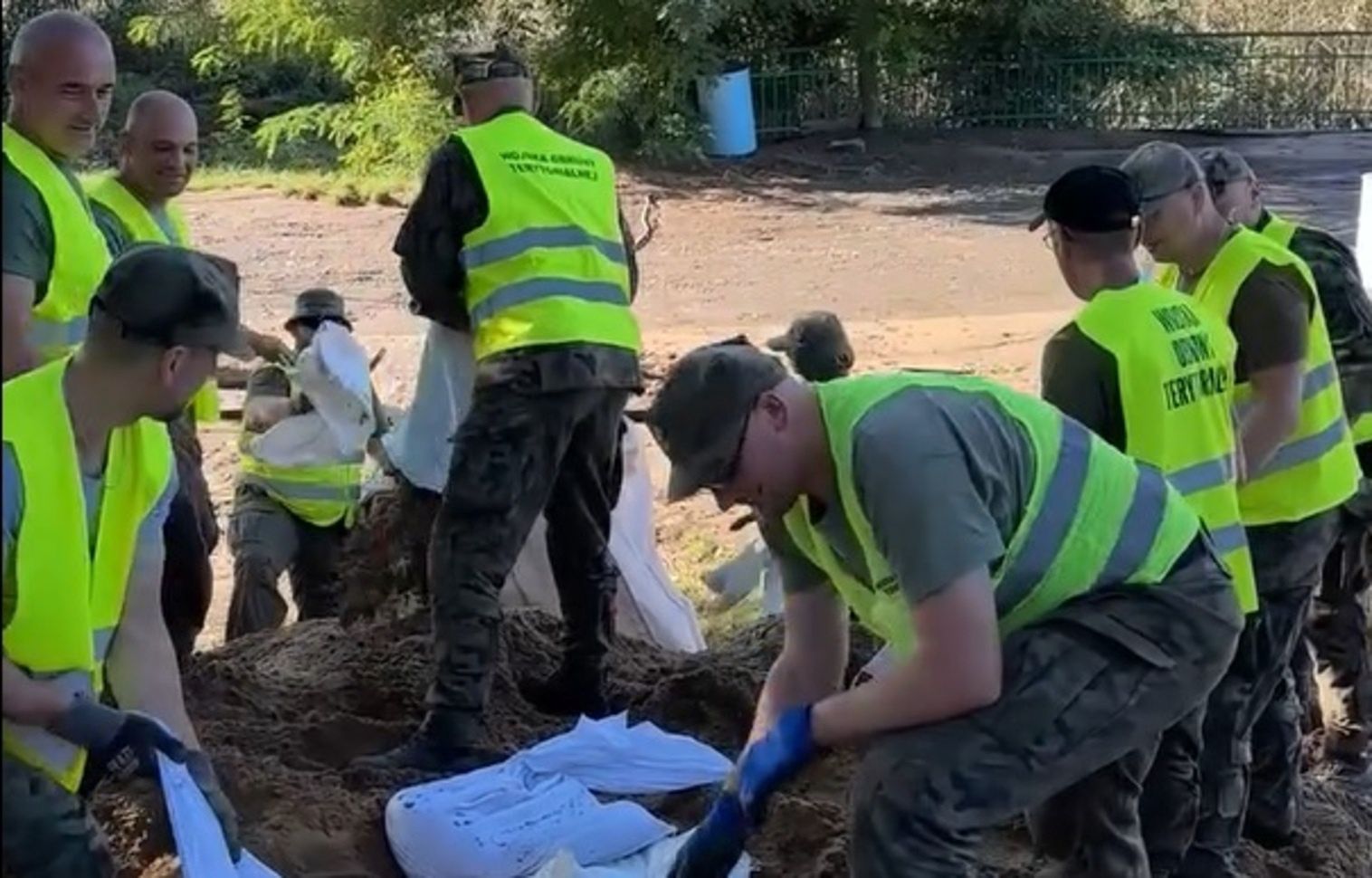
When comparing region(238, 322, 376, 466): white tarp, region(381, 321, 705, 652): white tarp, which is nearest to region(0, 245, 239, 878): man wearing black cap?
region(381, 321, 705, 652): white tarp

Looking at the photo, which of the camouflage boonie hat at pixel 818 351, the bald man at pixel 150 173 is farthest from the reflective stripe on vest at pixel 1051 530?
the bald man at pixel 150 173

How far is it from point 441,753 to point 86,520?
2165mm

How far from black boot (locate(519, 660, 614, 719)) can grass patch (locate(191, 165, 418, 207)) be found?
49.3 ft

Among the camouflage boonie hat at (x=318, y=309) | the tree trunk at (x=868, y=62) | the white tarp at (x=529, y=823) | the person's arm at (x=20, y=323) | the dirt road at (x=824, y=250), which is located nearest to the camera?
the person's arm at (x=20, y=323)

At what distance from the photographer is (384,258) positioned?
17.2m

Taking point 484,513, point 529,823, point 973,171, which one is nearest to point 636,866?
point 529,823

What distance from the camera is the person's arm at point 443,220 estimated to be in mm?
5098

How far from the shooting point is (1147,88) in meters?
24.7

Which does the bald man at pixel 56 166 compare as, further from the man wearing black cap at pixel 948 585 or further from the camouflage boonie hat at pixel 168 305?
the man wearing black cap at pixel 948 585

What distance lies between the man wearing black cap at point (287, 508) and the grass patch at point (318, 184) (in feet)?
44.8

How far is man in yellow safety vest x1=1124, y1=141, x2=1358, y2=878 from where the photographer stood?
466 cm

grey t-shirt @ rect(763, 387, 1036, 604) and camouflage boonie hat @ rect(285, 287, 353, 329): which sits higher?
grey t-shirt @ rect(763, 387, 1036, 604)

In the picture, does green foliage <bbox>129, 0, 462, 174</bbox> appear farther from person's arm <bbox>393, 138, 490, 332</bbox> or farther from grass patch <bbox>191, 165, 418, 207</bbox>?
person's arm <bbox>393, 138, 490, 332</bbox>

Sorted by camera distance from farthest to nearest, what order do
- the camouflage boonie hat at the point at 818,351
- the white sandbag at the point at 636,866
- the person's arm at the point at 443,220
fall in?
the camouflage boonie hat at the point at 818,351
the person's arm at the point at 443,220
the white sandbag at the point at 636,866
